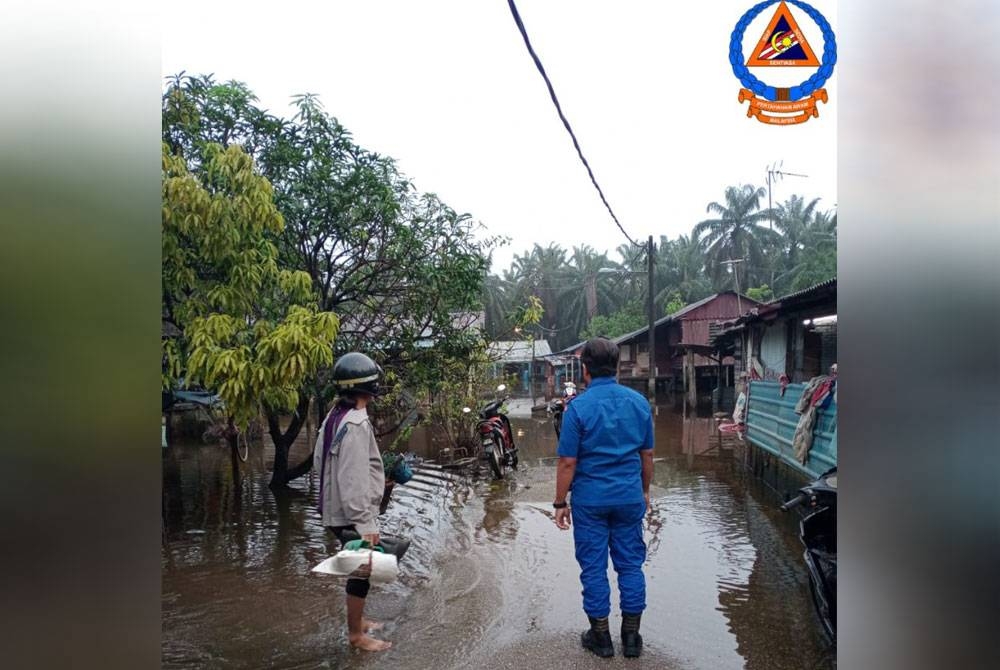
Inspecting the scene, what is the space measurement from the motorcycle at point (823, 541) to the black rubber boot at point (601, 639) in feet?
3.60

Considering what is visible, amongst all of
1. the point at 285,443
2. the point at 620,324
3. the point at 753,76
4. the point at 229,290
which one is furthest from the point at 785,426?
the point at 620,324

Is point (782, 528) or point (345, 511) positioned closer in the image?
point (345, 511)

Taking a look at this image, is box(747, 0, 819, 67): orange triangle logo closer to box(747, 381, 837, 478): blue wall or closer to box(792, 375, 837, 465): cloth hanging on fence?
box(747, 381, 837, 478): blue wall

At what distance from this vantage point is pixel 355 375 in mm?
3631

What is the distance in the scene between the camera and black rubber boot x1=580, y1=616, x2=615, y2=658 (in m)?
3.43

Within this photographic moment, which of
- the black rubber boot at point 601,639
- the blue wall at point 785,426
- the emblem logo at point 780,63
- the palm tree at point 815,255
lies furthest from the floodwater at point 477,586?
the palm tree at point 815,255

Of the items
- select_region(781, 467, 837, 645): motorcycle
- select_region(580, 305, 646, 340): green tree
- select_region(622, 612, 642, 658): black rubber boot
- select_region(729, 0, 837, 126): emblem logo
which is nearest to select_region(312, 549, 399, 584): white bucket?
select_region(622, 612, 642, 658): black rubber boot

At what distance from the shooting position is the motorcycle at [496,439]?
9.12 metres

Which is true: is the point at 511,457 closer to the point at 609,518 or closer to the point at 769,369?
the point at 609,518

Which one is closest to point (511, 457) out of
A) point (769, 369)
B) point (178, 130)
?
point (178, 130)

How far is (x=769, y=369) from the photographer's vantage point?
1437 cm

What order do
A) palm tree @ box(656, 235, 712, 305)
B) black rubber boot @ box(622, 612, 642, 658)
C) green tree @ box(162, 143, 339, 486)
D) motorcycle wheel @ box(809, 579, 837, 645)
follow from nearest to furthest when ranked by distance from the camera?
motorcycle wheel @ box(809, 579, 837, 645) < black rubber boot @ box(622, 612, 642, 658) < green tree @ box(162, 143, 339, 486) < palm tree @ box(656, 235, 712, 305)
